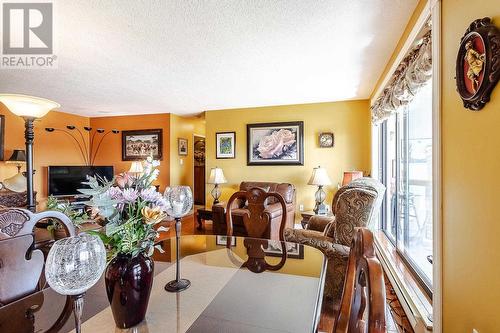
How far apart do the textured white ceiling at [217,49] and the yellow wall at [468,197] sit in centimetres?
86

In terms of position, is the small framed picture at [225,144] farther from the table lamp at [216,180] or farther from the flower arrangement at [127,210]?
the flower arrangement at [127,210]

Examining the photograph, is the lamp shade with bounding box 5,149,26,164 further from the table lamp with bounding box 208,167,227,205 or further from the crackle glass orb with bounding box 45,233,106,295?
the crackle glass orb with bounding box 45,233,106,295

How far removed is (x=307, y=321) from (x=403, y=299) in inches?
53.2

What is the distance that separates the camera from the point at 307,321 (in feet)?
3.23

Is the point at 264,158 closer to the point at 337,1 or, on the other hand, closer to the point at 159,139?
the point at 159,139

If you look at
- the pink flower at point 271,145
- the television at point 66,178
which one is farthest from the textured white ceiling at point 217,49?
the television at point 66,178

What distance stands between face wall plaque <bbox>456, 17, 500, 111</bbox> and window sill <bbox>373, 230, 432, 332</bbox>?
1.30 meters

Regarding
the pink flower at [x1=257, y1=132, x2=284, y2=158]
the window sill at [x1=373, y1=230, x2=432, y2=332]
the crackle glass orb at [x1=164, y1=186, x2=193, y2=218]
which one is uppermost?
the pink flower at [x1=257, y1=132, x2=284, y2=158]

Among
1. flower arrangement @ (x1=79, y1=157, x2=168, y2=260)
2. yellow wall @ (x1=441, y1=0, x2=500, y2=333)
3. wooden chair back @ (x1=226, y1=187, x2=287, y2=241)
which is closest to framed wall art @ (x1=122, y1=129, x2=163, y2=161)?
wooden chair back @ (x1=226, y1=187, x2=287, y2=241)

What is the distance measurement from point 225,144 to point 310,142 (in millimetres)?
1721

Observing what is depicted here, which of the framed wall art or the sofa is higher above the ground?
A: the framed wall art

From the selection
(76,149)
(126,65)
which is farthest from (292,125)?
(76,149)

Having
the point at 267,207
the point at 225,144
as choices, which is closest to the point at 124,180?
the point at 267,207

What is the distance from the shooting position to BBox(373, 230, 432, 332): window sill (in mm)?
1546
